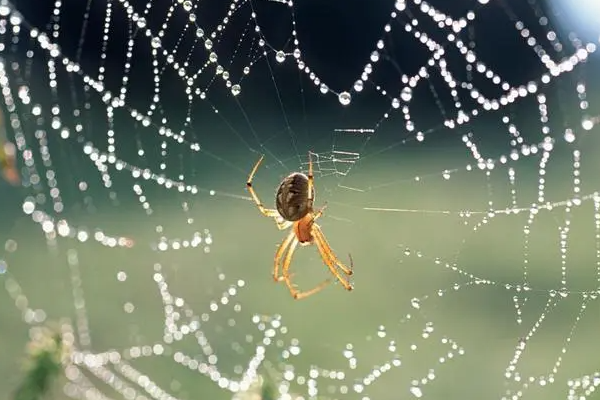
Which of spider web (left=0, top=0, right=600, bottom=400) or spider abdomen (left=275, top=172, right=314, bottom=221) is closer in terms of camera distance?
spider abdomen (left=275, top=172, right=314, bottom=221)

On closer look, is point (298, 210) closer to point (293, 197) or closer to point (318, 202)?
point (293, 197)

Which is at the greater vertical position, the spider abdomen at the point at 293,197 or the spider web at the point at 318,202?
the spider web at the point at 318,202

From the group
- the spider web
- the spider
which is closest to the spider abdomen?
the spider

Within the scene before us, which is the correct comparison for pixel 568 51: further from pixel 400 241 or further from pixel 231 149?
pixel 231 149

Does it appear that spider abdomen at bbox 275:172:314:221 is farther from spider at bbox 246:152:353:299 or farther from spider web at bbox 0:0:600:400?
spider web at bbox 0:0:600:400

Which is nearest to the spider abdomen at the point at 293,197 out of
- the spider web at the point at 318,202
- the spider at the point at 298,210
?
the spider at the point at 298,210

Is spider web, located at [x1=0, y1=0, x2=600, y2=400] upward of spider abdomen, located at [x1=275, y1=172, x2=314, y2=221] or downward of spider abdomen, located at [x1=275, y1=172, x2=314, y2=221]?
upward

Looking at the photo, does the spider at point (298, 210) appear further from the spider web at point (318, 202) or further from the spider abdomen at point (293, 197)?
the spider web at point (318, 202)
